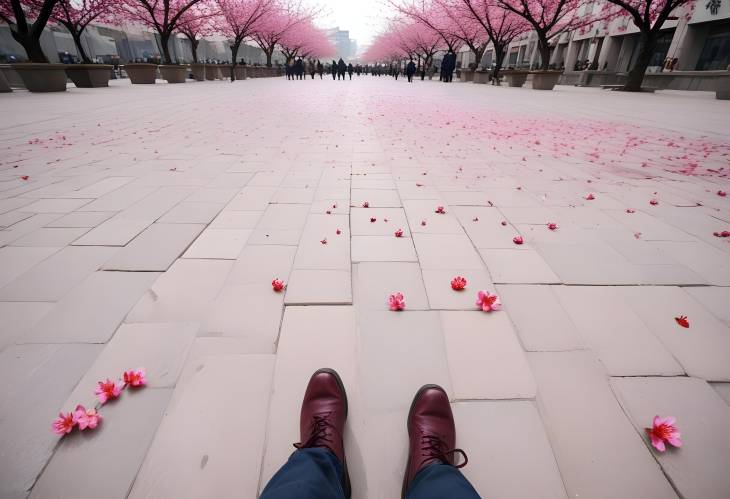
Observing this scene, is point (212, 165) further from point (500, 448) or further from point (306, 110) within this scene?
point (306, 110)

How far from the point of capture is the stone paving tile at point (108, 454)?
109cm

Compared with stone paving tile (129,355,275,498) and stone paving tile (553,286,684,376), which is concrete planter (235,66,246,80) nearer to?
stone paving tile (129,355,275,498)

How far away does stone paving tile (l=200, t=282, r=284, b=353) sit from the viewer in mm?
1650

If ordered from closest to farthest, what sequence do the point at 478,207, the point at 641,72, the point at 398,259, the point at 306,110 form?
the point at 398,259 < the point at 478,207 < the point at 306,110 < the point at 641,72

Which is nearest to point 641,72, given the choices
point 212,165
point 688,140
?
point 688,140

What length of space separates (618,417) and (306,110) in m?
9.42

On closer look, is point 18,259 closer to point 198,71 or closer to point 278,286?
point 278,286

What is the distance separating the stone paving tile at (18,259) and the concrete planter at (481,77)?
87.8ft

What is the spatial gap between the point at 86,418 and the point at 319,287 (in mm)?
1165

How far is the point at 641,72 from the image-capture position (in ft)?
47.2

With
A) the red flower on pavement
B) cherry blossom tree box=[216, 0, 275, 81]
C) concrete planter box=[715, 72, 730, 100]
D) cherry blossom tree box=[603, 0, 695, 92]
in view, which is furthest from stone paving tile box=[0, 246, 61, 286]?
cherry blossom tree box=[216, 0, 275, 81]

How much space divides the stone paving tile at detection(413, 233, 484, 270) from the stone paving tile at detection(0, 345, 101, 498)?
1.94 metres

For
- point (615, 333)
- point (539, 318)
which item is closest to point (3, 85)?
point (539, 318)

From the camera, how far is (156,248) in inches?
93.9
